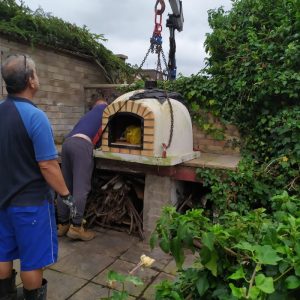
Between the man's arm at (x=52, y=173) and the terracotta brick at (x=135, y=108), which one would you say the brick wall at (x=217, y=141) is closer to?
the terracotta brick at (x=135, y=108)

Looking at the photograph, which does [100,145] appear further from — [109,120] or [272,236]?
[272,236]

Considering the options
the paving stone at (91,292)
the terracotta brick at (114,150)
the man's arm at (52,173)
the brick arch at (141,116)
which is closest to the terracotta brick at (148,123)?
the brick arch at (141,116)

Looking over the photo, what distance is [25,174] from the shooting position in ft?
7.41

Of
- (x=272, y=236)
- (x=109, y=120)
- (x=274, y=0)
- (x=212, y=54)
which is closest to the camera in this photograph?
(x=272, y=236)

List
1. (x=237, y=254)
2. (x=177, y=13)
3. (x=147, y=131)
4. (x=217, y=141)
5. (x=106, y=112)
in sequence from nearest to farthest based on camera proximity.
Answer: (x=237, y=254), (x=147, y=131), (x=106, y=112), (x=217, y=141), (x=177, y=13)

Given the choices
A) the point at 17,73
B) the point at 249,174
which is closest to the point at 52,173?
the point at 17,73

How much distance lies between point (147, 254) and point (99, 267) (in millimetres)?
656

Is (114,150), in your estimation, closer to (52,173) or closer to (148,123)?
(148,123)

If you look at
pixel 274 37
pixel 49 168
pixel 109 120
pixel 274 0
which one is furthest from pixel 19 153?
pixel 274 0

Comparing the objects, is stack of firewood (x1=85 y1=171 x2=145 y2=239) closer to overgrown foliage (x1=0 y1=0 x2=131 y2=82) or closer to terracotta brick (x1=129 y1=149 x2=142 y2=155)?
terracotta brick (x1=129 y1=149 x2=142 y2=155)

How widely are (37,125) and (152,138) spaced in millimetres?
1876

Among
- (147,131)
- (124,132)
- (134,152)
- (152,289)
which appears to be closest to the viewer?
(152,289)

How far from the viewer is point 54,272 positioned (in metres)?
3.31

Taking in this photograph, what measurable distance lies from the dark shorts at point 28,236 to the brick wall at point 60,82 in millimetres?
4008
